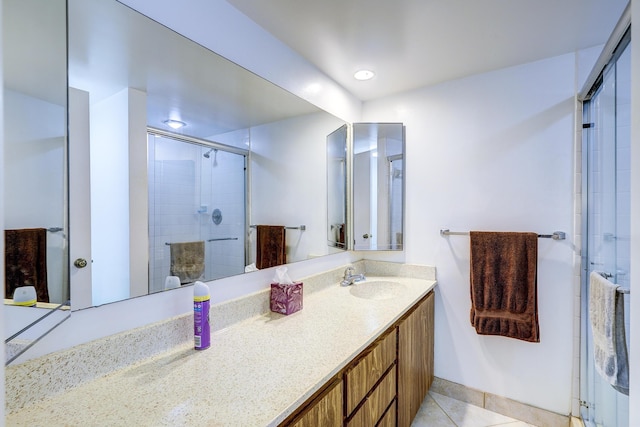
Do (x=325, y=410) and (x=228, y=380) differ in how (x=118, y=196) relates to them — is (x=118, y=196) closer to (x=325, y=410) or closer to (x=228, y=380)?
(x=228, y=380)

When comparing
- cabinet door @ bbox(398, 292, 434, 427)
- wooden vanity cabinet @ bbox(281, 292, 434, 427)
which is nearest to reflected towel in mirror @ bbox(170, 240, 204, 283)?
wooden vanity cabinet @ bbox(281, 292, 434, 427)

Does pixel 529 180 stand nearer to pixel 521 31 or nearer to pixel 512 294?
pixel 512 294

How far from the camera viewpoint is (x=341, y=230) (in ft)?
6.80

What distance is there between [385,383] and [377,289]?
0.73 metres

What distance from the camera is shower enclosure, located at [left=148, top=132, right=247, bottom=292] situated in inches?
41.4

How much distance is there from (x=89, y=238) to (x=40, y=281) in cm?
19

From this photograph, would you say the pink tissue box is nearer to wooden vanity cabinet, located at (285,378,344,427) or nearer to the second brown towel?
wooden vanity cabinet, located at (285,378,344,427)

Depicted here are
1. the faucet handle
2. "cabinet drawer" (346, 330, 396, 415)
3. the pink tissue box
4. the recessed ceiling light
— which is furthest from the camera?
the faucet handle

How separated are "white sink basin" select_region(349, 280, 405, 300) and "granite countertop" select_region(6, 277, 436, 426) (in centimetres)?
60

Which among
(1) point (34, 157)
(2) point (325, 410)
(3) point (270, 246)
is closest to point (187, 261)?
(3) point (270, 246)

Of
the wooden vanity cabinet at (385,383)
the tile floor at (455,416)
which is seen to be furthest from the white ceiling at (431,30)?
the tile floor at (455,416)

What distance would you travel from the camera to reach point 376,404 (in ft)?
3.95

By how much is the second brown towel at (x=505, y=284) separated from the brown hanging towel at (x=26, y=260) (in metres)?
1.95

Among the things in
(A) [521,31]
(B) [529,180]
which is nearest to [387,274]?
(B) [529,180]
